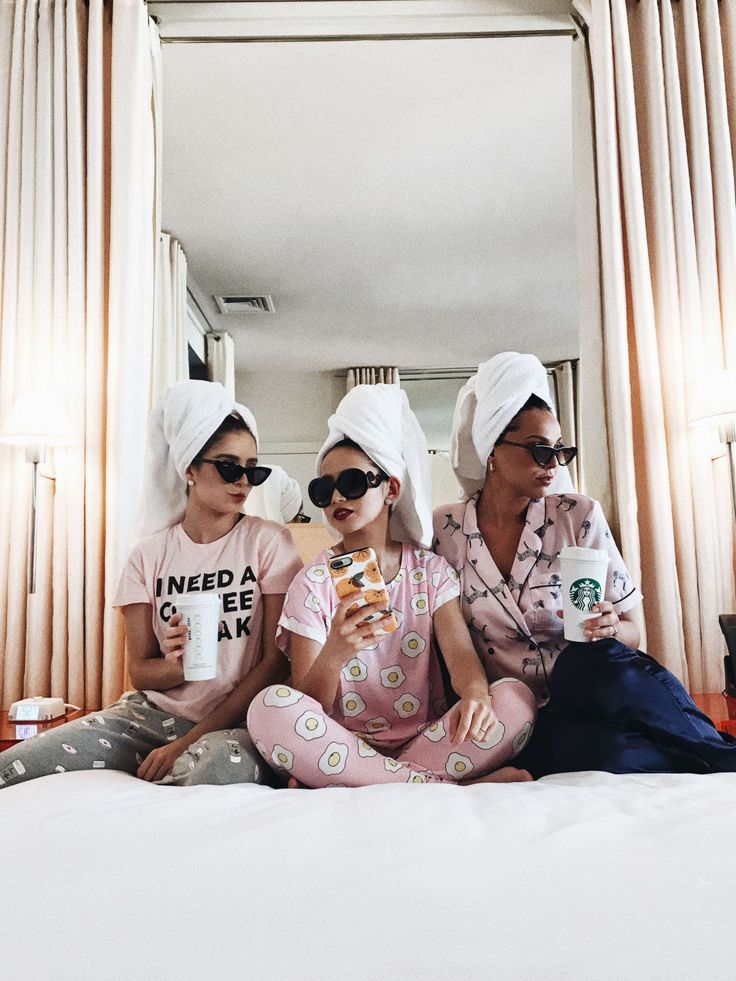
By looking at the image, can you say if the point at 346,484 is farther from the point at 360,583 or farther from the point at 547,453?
the point at 547,453

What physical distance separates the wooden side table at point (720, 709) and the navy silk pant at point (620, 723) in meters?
0.49

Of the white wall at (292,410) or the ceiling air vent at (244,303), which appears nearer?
the white wall at (292,410)

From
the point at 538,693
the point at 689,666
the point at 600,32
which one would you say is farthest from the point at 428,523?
the point at 600,32

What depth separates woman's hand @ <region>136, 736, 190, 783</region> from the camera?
1.45 metres

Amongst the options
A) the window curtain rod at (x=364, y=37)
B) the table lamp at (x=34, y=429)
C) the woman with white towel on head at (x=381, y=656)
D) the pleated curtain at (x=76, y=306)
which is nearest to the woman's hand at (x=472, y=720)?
the woman with white towel on head at (x=381, y=656)

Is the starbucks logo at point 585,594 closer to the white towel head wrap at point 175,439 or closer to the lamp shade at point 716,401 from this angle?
the white towel head wrap at point 175,439

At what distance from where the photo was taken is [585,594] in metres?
1.41

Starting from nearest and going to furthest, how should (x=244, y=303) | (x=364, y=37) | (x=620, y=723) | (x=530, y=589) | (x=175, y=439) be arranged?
(x=620, y=723) < (x=530, y=589) < (x=175, y=439) < (x=364, y=37) < (x=244, y=303)

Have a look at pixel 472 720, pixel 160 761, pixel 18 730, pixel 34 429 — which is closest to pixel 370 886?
pixel 472 720

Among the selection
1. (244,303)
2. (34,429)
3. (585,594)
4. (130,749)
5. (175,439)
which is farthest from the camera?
(244,303)

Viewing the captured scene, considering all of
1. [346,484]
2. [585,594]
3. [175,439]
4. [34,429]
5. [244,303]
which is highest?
[244,303]

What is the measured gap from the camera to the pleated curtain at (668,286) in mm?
2316

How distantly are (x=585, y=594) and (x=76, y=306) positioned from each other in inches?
71.4

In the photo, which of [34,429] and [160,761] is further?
[34,429]
